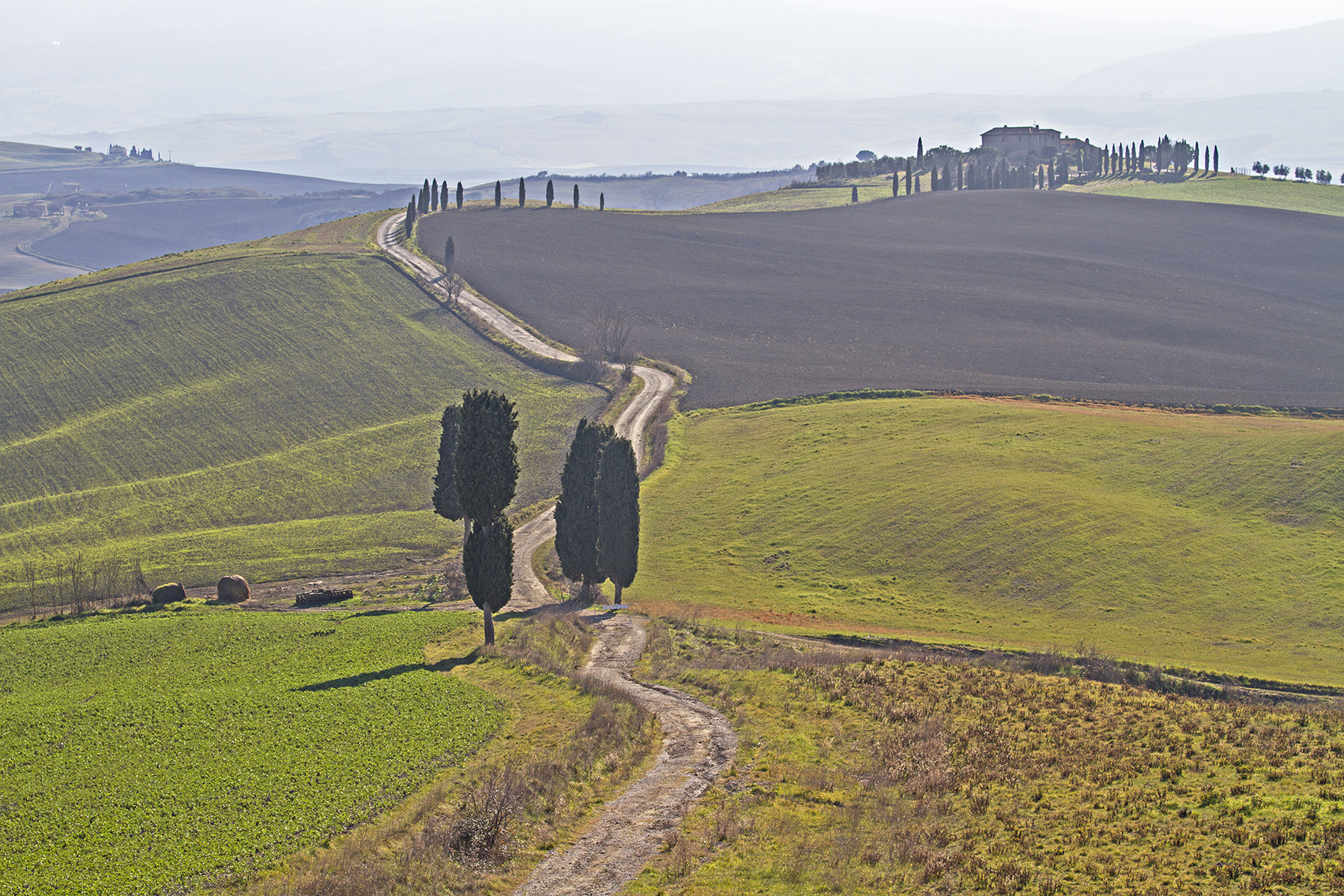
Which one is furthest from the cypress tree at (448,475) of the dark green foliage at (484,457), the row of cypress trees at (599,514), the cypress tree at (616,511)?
the dark green foliage at (484,457)

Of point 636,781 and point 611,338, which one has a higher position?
point 611,338

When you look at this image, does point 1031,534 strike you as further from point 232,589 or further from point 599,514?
point 232,589

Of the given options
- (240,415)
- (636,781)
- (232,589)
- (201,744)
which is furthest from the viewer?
(240,415)

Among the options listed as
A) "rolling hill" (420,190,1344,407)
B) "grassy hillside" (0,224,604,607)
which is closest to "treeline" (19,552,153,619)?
"grassy hillside" (0,224,604,607)

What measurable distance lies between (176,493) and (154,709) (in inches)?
2292

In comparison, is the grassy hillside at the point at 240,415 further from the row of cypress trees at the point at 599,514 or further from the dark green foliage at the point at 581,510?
the row of cypress trees at the point at 599,514

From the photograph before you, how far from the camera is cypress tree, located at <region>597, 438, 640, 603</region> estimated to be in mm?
61969

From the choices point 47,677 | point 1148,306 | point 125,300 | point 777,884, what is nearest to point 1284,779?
point 777,884

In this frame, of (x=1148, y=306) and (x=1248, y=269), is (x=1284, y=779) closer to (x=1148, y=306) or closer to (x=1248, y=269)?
(x=1148, y=306)

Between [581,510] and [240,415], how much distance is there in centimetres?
5775

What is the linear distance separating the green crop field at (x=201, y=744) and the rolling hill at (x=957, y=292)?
67649mm

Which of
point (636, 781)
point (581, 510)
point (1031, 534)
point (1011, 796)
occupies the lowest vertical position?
point (1031, 534)

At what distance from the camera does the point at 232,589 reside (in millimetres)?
66625

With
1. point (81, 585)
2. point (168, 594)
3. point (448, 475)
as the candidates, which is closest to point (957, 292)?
point (448, 475)
